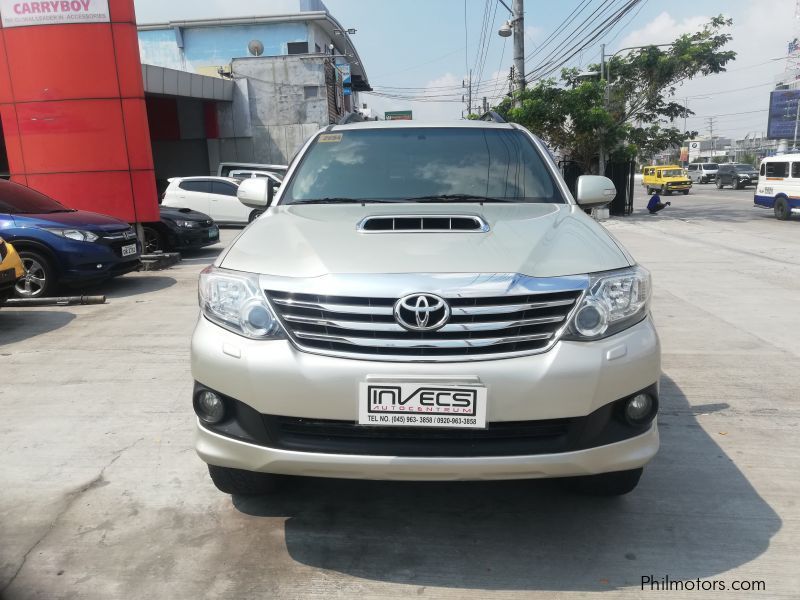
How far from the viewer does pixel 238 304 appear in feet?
8.00

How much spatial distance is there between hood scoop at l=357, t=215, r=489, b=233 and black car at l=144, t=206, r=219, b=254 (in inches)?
373

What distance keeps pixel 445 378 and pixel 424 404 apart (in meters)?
0.12

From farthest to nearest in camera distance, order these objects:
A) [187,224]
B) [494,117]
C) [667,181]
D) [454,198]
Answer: [667,181], [187,224], [494,117], [454,198]

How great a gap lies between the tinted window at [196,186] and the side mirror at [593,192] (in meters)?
14.7

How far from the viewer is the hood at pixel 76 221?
25.0 feet

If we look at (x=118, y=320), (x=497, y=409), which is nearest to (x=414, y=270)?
(x=497, y=409)

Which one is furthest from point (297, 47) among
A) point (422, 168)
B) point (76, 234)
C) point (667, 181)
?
point (422, 168)

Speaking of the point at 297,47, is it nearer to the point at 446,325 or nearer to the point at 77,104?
the point at 77,104

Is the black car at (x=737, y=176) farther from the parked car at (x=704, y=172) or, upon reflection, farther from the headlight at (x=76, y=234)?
the headlight at (x=76, y=234)

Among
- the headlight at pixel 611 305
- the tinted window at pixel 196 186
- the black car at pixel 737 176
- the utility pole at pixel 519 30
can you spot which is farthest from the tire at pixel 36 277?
the black car at pixel 737 176

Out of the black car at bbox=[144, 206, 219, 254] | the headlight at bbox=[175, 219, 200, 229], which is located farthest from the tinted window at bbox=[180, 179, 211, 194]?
the headlight at bbox=[175, 219, 200, 229]

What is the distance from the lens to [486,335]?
227 centimetres

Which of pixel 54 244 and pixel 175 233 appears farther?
pixel 175 233

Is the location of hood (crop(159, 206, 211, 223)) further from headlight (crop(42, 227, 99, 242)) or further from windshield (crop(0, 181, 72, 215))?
headlight (crop(42, 227, 99, 242))
